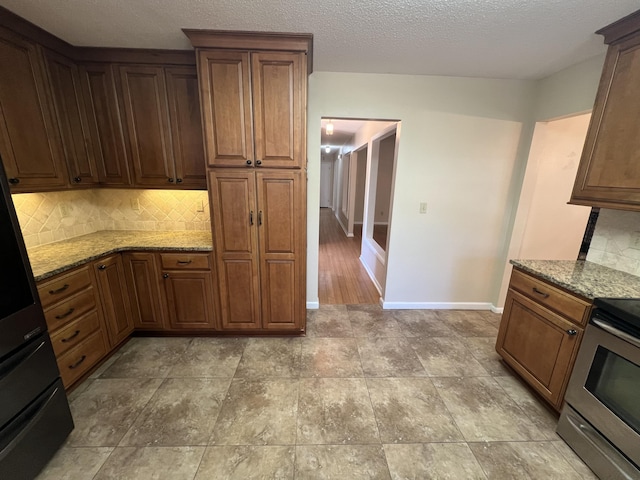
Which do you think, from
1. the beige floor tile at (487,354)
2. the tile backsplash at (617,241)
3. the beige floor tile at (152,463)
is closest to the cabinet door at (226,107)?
the beige floor tile at (152,463)

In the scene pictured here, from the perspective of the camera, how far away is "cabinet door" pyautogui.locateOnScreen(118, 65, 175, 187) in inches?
82.9

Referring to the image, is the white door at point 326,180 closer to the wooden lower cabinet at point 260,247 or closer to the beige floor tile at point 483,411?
the wooden lower cabinet at point 260,247

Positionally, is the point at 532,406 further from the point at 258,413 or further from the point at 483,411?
the point at 258,413

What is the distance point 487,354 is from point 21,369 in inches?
123

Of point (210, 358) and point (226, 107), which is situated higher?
point (226, 107)

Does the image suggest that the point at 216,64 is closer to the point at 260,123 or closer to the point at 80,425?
the point at 260,123

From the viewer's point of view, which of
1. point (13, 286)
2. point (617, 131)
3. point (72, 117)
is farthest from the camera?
point (72, 117)

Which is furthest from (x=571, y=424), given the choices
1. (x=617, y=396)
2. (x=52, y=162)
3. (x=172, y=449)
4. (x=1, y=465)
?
(x=52, y=162)

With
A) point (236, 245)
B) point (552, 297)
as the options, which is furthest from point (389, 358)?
point (236, 245)

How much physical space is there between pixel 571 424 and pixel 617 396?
34 cm

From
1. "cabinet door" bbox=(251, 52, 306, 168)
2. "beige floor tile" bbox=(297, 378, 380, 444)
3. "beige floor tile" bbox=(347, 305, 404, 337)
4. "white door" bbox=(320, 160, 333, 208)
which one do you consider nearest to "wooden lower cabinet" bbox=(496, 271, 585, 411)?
"beige floor tile" bbox=(347, 305, 404, 337)

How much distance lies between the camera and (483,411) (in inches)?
68.1

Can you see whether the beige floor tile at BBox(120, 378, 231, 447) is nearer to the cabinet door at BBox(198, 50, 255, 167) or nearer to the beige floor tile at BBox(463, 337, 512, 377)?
the cabinet door at BBox(198, 50, 255, 167)

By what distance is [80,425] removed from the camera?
1.58m
